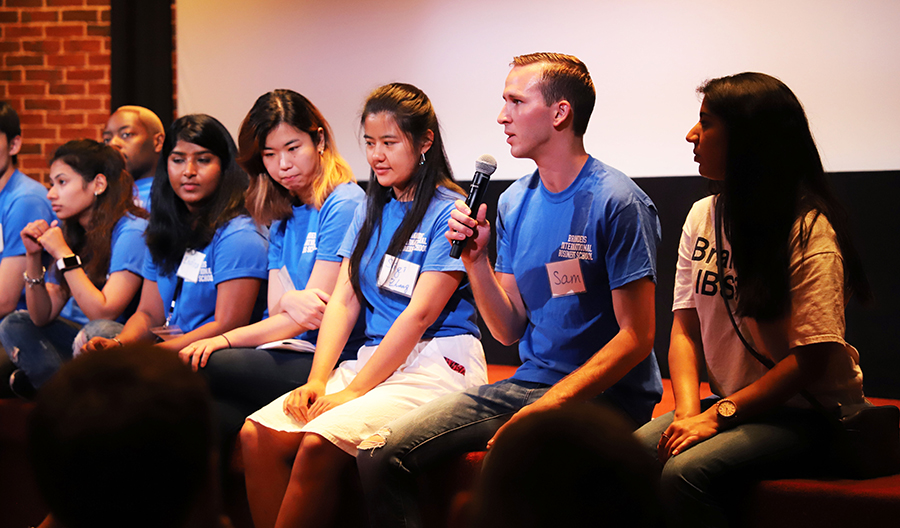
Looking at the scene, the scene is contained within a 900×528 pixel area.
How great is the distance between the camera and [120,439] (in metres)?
0.54

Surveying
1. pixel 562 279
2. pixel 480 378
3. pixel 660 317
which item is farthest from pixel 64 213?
pixel 660 317

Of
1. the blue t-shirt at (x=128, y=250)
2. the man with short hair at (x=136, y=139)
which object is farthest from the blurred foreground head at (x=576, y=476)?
the man with short hair at (x=136, y=139)

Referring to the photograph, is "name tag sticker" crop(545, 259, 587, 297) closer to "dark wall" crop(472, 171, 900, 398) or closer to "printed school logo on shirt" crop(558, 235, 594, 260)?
"printed school logo on shirt" crop(558, 235, 594, 260)

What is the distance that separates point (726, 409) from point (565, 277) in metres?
0.51

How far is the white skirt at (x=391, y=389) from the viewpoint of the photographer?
177 cm

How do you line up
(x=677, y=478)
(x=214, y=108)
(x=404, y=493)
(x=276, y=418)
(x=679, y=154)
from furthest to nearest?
(x=214, y=108)
(x=679, y=154)
(x=276, y=418)
(x=404, y=493)
(x=677, y=478)

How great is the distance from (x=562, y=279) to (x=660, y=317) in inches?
60.1

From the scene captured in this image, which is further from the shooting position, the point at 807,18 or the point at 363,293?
the point at 807,18

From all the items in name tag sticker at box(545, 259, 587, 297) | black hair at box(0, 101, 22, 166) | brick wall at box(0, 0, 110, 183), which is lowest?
name tag sticker at box(545, 259, 587, 297)

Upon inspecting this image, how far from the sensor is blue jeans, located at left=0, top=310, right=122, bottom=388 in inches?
104

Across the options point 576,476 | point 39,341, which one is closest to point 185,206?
point 39,341

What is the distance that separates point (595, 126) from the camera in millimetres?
3246

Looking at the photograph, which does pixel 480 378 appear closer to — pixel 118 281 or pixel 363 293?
pixel 363 293

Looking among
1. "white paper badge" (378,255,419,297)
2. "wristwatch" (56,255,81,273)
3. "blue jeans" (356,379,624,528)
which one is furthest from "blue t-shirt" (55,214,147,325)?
"blue jeans" (356,379,624,528)
